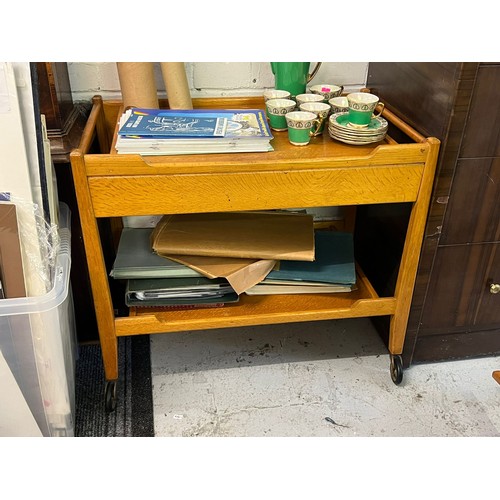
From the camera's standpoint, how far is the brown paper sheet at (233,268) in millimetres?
1188

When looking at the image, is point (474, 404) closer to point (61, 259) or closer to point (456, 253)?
point (456, 253)

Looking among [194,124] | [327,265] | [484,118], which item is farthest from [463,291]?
[194,124]

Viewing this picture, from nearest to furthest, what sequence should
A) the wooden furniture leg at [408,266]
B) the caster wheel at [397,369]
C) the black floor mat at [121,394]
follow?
the wooden furniture leg at [408,266], the black floor mat at [121,394], the caster wheel at [397,369]

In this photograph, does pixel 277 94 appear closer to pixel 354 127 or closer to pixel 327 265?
pixel 354 127

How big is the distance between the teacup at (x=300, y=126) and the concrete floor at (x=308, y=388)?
0.56 metres

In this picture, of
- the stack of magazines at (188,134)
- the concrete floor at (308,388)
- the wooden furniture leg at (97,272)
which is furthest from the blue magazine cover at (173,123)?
the concrete floor at (308,388)

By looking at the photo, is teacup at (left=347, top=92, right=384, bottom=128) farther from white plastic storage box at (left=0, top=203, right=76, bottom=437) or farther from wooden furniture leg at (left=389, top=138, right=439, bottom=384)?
white plastic storage box at (left=0, top=203, right=76, bottom=437)

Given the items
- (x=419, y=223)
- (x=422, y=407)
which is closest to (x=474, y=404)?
(x=422, y=407)

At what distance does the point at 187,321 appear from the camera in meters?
1.19

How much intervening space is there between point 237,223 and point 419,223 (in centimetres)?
42

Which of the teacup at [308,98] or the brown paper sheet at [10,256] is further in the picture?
the teacup at [308,98]

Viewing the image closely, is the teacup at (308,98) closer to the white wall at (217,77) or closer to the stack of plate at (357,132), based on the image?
the stack of plate at (357,132)

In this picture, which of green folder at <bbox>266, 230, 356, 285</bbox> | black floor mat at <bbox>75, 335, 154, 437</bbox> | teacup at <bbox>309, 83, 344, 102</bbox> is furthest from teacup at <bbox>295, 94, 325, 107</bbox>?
black floor mat at <bbox>75, 335, 154, 437</bbox>

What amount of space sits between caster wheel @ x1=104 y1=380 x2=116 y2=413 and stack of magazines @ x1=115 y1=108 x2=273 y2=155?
1.73ft
